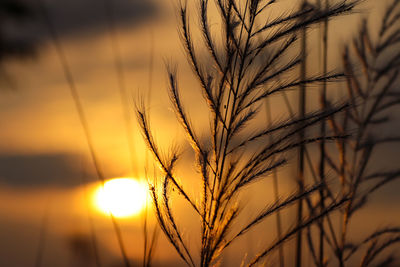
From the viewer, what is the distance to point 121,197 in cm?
123

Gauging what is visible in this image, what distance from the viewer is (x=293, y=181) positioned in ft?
4.56

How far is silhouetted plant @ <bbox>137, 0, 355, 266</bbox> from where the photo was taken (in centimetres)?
92

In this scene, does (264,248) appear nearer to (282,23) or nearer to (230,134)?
(230,134)

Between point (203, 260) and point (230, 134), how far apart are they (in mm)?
237

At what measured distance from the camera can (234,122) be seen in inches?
37.4

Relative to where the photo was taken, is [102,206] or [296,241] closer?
[102,206]

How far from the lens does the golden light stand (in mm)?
1185

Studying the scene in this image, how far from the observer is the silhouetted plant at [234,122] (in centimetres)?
92

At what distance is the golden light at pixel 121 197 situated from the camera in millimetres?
1185

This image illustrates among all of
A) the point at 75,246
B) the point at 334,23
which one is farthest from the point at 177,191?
the point at 334,23

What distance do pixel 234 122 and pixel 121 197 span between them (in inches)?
16.1

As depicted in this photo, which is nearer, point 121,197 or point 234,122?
point 234,122

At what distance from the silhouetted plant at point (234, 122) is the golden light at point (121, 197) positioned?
23 centimetres

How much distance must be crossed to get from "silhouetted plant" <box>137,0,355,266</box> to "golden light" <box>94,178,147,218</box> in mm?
226
